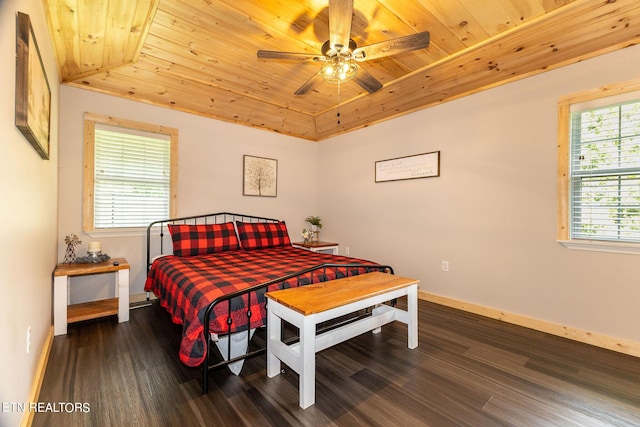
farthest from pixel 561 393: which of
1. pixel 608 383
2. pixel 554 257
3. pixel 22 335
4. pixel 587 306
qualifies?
pixel 22 335

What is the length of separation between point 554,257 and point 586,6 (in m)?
2.10

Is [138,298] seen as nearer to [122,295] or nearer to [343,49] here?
[122,295]

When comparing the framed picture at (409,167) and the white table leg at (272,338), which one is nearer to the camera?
the white table leg at (272,338)

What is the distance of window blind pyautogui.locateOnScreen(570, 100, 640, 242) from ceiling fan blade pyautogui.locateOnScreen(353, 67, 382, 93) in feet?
6.14

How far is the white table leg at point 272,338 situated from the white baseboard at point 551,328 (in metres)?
2.41

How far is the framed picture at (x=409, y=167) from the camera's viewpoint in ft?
12.0

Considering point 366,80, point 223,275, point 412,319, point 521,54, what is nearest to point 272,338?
point 223,275

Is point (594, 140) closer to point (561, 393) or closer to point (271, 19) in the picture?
point (561, 393)

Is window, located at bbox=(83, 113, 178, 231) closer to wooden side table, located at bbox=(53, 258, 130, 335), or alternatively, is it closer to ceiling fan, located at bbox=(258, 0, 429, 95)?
wooden side table, located at bbox=(53, 258, 130, 335)

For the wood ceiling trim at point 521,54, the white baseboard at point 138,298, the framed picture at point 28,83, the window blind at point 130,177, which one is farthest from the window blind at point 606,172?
the white baseboard at point 138,298

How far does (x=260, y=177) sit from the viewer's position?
183 inches

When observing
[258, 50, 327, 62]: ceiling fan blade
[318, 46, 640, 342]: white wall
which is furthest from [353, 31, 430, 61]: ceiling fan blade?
[318, 46, 640, 342]: white wall

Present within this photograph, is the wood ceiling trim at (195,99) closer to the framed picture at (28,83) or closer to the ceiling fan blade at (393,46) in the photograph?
the framed picture at (28,83)

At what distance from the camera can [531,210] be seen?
9.41 ft
